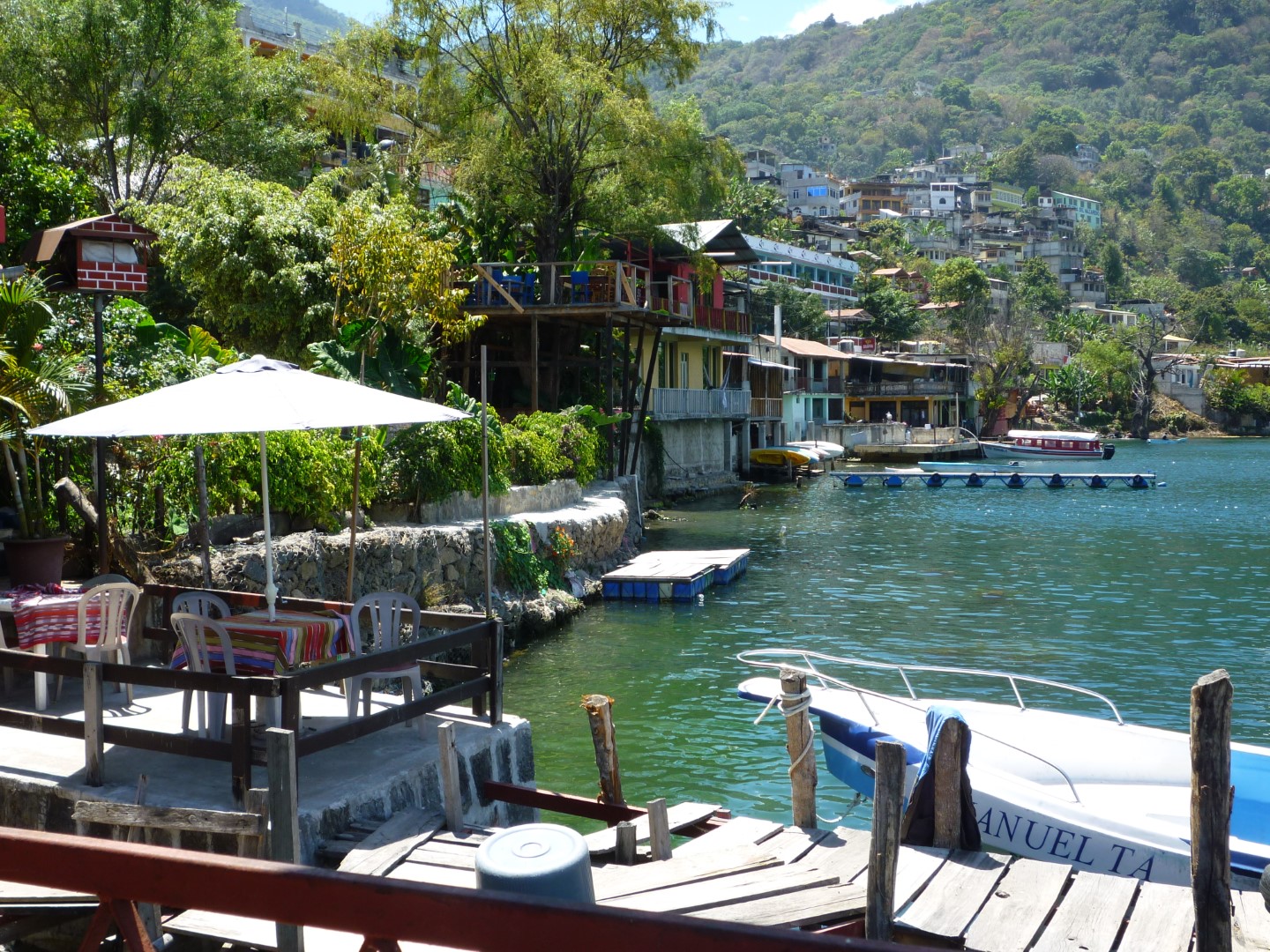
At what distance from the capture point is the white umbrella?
7500 mm

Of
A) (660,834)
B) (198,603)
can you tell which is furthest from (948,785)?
(198,603)

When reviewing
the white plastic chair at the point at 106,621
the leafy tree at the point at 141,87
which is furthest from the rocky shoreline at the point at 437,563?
the leafy tree at the point at 141,87

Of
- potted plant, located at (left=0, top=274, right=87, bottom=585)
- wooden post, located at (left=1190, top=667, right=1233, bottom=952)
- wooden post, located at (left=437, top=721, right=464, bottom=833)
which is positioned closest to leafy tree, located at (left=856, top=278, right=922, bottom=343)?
potted plant, located at (left=0, top=274, right=87, bottom=585)

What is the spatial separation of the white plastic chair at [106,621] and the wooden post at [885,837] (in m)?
5.65

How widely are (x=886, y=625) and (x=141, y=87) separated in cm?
2220

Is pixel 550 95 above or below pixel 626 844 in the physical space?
above

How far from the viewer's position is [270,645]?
7738mm

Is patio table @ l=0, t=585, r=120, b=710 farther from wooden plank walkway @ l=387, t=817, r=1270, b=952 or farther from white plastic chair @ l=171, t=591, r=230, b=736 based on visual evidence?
wooden plank walkway @ l=387, t=817, r=1270, b=952

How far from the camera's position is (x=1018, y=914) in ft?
20.6

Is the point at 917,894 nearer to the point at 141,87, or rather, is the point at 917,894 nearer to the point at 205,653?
the point at 205,653

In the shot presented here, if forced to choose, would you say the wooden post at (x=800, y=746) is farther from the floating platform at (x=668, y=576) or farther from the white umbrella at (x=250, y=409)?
the floating platform at (x=668, y=576)

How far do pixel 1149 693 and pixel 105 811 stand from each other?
13378 millimetres

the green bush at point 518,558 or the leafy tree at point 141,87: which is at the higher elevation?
the leafy tree at point 141,87

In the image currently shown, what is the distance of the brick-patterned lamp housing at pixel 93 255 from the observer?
10.6 m
